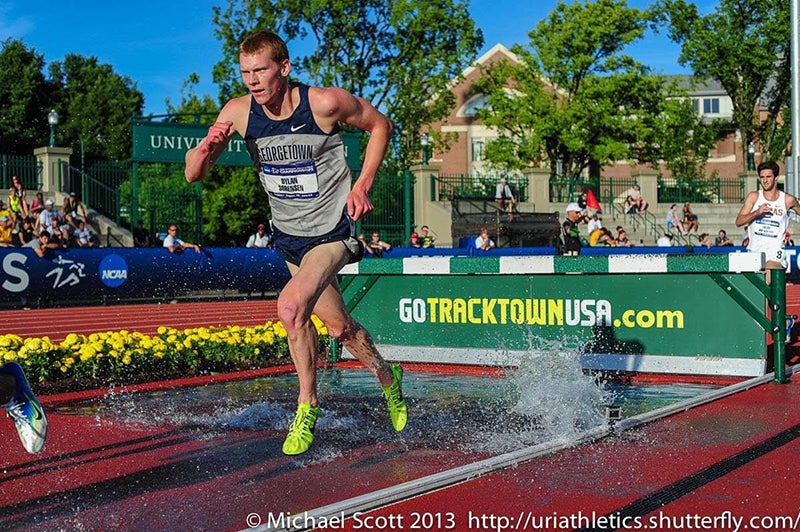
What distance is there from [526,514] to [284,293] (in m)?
1.91

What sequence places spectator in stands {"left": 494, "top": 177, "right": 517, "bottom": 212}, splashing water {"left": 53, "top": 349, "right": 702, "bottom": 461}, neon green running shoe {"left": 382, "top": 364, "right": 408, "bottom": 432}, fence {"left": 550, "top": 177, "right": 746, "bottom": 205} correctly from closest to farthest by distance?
splashing water {"left": 53, "top": 349, "right": 702, "bottom": 461}, neon green running shoe {"left": 382, "top": 364, "right": 408, "bottom": 432}, spectator in stands {"left": 494, "top": 177, "right": 517, "bottom": 212}, fence {"left": 550, "top": 177, "right": 746, "bottom": 205}

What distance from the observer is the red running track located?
51.4ft

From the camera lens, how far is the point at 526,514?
4012mm

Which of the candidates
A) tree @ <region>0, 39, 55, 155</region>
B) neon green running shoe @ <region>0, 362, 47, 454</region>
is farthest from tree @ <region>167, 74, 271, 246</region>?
neon green running shoe @ <region>0, 362, 47, 454</region>

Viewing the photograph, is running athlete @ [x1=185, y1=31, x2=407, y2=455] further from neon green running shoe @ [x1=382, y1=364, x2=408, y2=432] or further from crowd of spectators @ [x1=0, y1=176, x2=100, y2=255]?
crowd of spectators @ [x1=0, y1=176, x2=100, y2=255]

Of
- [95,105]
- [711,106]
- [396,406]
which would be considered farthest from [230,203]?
[711,106]

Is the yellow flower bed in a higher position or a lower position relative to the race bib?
lower

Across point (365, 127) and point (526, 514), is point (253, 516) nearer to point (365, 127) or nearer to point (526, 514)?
point (526, 514)

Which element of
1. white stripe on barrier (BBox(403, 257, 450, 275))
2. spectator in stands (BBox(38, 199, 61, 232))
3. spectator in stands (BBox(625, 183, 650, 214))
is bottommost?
white stripe on barrier (BBox(403, 257, 450, 275))

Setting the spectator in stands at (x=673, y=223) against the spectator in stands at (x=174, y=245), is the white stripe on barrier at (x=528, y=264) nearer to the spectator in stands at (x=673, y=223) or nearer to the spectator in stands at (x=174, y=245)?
the spectator in stands at (x=174, y=245)

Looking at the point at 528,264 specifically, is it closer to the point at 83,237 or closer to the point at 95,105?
the point at 83,237

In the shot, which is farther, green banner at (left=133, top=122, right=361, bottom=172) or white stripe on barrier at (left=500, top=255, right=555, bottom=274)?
green banner at (left=133, top=122, right=361, bottom=172)

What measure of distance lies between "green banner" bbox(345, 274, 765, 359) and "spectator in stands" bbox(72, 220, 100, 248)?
39.9 ft

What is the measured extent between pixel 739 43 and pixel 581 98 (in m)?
12.8
